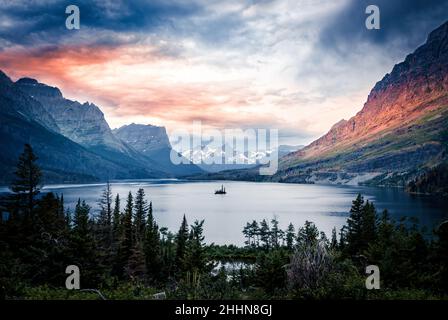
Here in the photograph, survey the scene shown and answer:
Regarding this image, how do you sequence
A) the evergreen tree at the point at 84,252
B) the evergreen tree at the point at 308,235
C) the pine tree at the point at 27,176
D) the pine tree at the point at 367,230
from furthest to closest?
A: the pine tree at the point at 367,230 → the pine tree at the point at 27,176 → the evergreen tree at the point at 308,235 → the evergreen tree at the point at 84,252

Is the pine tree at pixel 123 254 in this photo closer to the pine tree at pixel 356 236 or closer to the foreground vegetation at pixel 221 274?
the foreground vegetation at pixel 221 274

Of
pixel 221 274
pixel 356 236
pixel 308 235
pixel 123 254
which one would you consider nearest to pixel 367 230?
pixel 356 236

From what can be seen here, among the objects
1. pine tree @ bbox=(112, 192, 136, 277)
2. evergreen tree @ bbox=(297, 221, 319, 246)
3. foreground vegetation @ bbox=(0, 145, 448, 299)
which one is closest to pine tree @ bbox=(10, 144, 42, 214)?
foreground vegetation @ bbox=(0, 145, 448, 299)

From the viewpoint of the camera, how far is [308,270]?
43.8 ft

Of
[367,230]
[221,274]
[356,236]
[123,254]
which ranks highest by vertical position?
[221,274]

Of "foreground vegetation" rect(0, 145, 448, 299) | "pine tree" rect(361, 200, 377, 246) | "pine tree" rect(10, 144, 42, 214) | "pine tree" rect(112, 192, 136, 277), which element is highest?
"pine tree" rect(10, 144, 42, 214)

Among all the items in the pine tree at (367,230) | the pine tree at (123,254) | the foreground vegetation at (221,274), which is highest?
the foreground vegetation at (221,274)

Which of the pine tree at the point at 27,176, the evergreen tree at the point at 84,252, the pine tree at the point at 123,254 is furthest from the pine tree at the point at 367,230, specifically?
the pine tree at the point at 27,176

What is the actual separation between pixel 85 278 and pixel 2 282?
233 inches

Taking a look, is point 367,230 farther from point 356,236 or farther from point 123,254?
point 123,254

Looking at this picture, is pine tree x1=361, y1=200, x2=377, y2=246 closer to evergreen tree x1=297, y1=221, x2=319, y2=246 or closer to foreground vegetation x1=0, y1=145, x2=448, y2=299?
evergreen tree x1=297, y1=221, x2=319, y2=246

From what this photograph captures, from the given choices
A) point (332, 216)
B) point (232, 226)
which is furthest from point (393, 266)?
point (332, 216)
